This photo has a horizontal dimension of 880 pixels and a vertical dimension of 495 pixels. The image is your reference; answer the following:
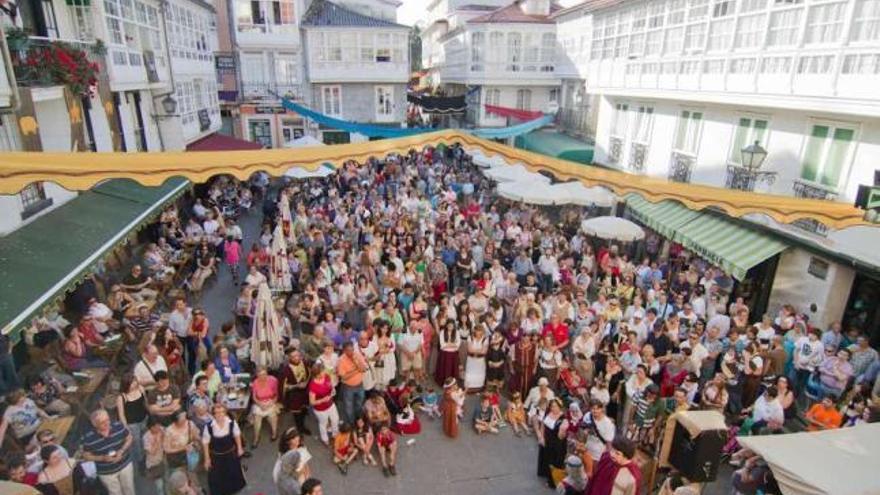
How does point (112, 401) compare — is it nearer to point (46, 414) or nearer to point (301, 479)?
point (46, 414)

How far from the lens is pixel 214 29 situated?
2977 centimetres

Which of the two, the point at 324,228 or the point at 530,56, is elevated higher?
the point at 530,56

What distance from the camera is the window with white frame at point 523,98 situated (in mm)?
32375

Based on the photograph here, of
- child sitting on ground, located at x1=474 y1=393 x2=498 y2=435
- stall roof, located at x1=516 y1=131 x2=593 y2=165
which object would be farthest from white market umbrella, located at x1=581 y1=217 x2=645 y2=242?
stall roof, located at x1=516 y1=131 x2=593 y2=165

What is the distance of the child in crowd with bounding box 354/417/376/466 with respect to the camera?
317 inches

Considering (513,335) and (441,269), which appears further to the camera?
(441,269)

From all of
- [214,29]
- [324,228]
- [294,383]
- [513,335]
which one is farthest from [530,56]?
[294,383]

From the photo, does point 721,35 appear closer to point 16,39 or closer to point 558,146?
point 558,146

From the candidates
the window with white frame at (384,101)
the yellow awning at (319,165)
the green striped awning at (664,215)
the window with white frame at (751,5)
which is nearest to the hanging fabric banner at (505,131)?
the green striped awning at (664,215)

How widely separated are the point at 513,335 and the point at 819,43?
8.99 meters

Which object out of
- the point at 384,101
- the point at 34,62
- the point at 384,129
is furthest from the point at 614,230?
the point at 384,101

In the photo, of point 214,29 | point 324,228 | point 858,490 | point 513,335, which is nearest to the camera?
point 858,490

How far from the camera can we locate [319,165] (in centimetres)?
713

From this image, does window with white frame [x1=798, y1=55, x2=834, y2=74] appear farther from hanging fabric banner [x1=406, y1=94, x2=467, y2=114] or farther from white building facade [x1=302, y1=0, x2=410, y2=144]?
white building facade [x1=302, y1=0, x2=410, y2=144]
